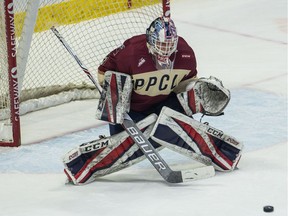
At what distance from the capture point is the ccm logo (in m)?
4.75

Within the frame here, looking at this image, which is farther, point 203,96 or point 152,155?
point 203,96

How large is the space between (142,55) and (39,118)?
1440 millimetres

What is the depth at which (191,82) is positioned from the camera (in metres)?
4.93

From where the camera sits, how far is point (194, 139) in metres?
4.88

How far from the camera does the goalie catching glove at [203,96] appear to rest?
4863 mm

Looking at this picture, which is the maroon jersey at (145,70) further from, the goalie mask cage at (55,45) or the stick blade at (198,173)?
the goalie mask cage at (55,45)

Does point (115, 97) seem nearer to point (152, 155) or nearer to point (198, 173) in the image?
point (152, 155)

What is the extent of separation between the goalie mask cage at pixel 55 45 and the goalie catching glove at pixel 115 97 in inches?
31.9

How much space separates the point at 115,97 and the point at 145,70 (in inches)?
6.9

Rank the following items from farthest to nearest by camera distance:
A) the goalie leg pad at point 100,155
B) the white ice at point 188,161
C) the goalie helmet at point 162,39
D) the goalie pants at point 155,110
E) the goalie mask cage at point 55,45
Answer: the goalie mask cage at point 55,45, the goalie pants at point 155,110, the goalie leg pad at point 100,155, the goalie helmet at point 162,39, the white ice at point 188,161

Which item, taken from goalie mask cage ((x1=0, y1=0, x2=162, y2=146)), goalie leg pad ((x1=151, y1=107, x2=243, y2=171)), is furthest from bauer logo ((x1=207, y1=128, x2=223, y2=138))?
goalie mask cage ((x1=0, y1=0, x2=162, y2=146))

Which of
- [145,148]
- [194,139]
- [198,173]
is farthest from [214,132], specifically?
[145,148]

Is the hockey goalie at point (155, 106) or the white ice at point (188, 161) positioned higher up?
the hockey goalie at point (155, 106)

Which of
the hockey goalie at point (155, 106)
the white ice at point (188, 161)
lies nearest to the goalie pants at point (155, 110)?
the hockey goalie at point (155, 106)
